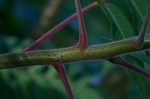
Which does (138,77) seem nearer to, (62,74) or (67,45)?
(62,74)

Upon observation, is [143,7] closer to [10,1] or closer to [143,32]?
[143,32]

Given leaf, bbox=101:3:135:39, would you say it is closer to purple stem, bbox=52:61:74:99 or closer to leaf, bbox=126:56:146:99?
leaf, bbox=126:56:146:99

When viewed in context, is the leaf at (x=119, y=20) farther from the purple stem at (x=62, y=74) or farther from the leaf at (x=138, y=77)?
the purple stem at (x=62, y=74)

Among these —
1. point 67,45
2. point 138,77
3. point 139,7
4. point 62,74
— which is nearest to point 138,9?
point 139,7

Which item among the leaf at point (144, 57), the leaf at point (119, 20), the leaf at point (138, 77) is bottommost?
the leaf at point (138, 77)

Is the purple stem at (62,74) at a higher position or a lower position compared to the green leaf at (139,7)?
lower

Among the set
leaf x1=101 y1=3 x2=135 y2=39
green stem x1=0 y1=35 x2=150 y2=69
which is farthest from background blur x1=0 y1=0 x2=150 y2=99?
green stem x1=0 y1=35 x2=150 y2=69

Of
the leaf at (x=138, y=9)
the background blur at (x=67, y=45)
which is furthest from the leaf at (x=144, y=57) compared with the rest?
the leaf at (x=138, y=9)
